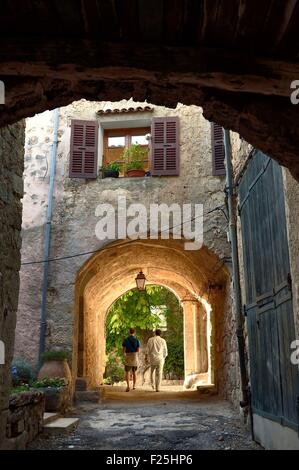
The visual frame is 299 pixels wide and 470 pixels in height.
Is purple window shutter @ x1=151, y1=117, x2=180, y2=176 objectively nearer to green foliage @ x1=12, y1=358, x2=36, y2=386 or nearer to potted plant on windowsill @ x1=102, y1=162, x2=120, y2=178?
potted plant on windowsill @ x1=102, y1=162, x2=120, y2=178

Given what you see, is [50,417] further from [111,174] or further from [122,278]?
[122,278]

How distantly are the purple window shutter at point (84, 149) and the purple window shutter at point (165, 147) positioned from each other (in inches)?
47.6

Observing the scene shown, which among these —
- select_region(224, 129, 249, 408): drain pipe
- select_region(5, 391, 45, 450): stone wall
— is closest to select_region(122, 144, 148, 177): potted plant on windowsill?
select_region(224, 129, 249, 408): drain pipe

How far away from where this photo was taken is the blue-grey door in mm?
4094

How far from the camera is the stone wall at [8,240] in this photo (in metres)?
4.17

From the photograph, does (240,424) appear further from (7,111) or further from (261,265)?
(7,111)

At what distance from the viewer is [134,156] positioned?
32.2ft

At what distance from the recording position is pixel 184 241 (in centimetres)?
946

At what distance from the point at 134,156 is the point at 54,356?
14.2 feet

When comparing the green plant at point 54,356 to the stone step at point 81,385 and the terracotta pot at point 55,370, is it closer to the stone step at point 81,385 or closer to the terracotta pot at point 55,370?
the terracotta pot at point 55,370

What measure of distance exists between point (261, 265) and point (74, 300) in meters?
4.76
